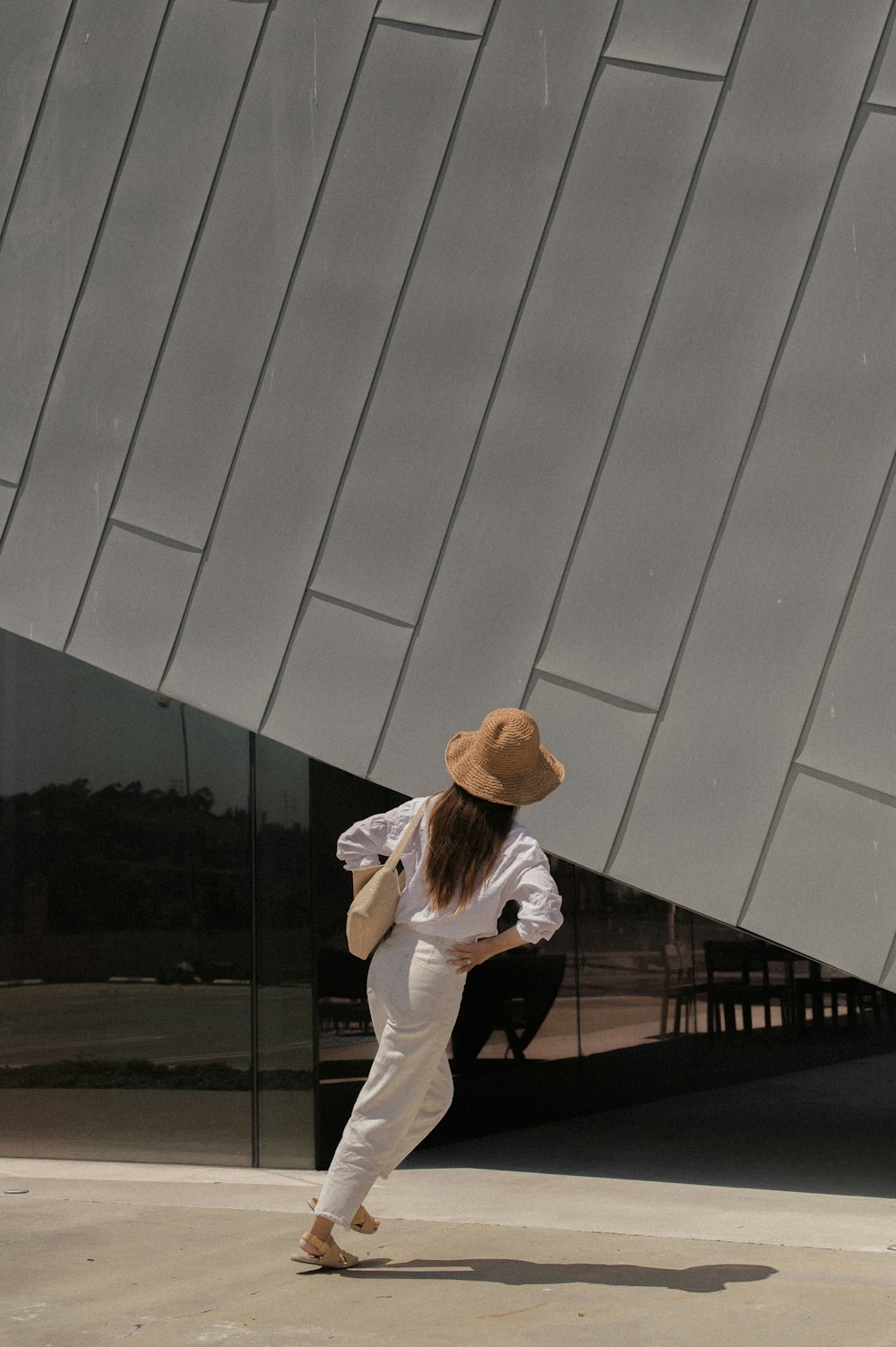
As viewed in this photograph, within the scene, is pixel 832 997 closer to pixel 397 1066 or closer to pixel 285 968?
pixel 285 968

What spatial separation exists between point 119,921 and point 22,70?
489 cm

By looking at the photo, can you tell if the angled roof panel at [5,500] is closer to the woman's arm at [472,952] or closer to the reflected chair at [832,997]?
the woman's arm at [472,952]

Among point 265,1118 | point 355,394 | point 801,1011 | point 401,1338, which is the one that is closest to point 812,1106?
point 801,1011

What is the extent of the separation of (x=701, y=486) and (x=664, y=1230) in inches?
128

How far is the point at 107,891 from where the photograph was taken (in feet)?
27.9

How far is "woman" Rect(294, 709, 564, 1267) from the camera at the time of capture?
16.9 feet

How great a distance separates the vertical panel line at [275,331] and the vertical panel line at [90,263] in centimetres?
124

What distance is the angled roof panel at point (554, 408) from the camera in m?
7.16

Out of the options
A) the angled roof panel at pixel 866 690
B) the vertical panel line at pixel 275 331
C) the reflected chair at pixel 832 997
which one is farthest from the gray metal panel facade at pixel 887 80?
the reflected chair at pixel 832 997

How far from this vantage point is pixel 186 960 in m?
8.30

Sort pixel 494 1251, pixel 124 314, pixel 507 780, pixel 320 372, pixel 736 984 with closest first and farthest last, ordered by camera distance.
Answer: pixel 507 780 → pixel 494 1251 → pixel 320 372 → pixel 124 314 → pixel 736 984

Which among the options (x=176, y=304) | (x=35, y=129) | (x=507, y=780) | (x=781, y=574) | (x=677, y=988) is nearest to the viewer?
(x=507, y=780)

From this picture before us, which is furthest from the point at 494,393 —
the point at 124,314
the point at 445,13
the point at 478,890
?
the point at 478,890

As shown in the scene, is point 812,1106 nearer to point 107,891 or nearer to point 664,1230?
point 664,1230
